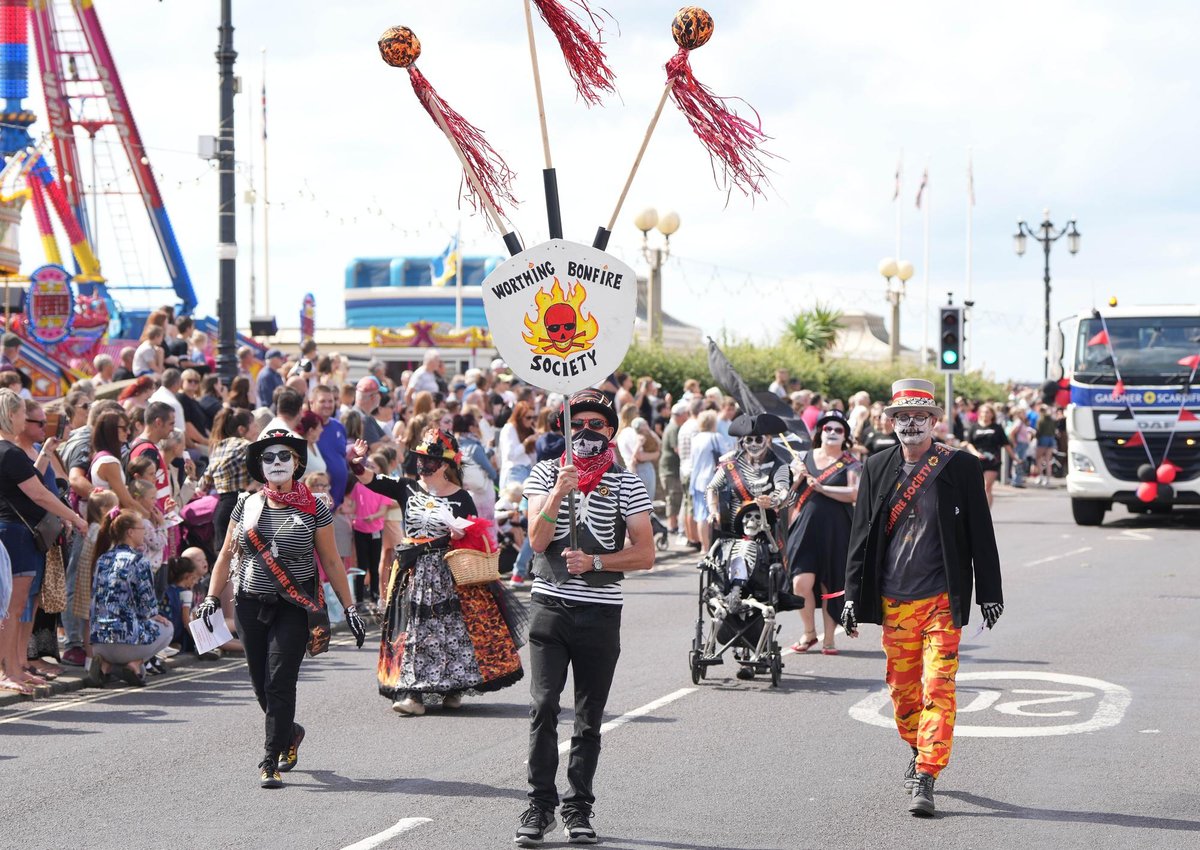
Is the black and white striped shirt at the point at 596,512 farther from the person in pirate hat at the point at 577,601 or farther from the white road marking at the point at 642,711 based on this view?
the white road marking at the point at 642,711

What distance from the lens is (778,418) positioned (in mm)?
10914

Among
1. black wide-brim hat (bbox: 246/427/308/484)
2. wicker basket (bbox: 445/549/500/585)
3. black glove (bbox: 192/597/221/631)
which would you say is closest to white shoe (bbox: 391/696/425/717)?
wicker basket (bbox: 445/549/500/585)

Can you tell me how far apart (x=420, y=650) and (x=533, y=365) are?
322 centimetres

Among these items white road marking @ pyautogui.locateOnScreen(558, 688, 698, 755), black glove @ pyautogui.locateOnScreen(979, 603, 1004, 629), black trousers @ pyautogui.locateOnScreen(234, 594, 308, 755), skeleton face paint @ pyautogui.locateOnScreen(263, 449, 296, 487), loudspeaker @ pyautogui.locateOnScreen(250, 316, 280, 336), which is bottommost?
white road marking @ pyautogui.locateOnScreen(558, 688, 698, 755)

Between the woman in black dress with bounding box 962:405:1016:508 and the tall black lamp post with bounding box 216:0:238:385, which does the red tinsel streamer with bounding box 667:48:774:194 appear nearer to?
the tall black lamp post with bounding box 216:0:238:385

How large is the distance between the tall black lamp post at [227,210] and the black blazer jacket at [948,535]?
11.5 metres

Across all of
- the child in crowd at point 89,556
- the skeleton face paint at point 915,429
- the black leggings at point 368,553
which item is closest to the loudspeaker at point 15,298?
the black leggings at point 368,553

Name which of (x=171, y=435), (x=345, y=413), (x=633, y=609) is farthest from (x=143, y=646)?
(x=633, y=609)

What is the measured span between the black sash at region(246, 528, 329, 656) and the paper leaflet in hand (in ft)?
2.14

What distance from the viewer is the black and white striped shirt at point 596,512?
259 inches

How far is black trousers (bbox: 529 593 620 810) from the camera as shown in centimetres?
647

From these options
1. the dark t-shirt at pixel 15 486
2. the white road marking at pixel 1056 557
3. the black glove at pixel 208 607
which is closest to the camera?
the black glove at pixel 208 607

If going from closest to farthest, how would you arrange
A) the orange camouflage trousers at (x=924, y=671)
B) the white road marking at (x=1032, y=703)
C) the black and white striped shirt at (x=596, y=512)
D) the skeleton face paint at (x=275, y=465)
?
the black and white striped shirt at (x=596, y=512) → the orange camouflage trousers at (x=924, y=671) → the skeleton face paint at (x=275, y=465) → the white road marking at (x=1032, y=703)

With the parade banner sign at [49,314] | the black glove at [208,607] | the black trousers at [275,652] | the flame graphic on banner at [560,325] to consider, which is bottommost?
the black trousers at [275,652]
